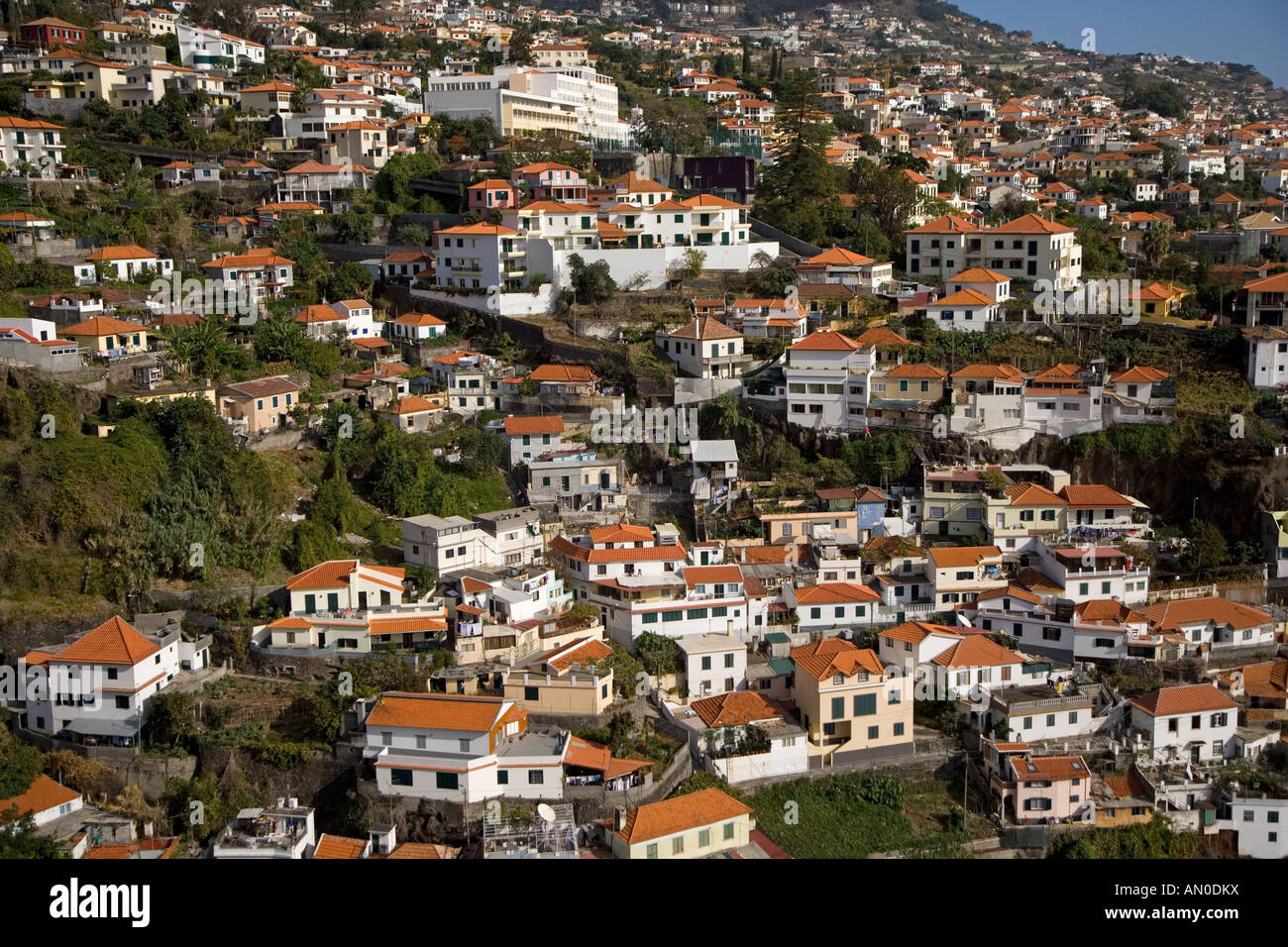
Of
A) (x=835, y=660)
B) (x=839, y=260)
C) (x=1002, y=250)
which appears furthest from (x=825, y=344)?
(x=835, y=660)

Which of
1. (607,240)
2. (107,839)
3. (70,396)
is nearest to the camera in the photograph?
(107,839)

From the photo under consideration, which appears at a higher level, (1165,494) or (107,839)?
(1165,494)

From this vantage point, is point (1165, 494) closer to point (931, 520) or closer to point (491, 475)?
point (931, 520)

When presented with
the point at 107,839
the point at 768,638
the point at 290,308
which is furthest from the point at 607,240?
the point at 107,839

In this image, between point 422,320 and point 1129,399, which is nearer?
point 1129,399

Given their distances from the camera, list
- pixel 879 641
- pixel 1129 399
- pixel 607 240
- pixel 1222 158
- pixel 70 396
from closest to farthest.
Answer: pixel 879 641 < pixel 70 396 < pixel 1129 399 < pixel 607 240 < pixel 1222 158

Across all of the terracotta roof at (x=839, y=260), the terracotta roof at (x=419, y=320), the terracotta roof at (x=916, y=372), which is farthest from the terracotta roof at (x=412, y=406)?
the terracotta roof at (x=839, y=260)

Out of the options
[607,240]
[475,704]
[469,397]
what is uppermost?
[607,240]
